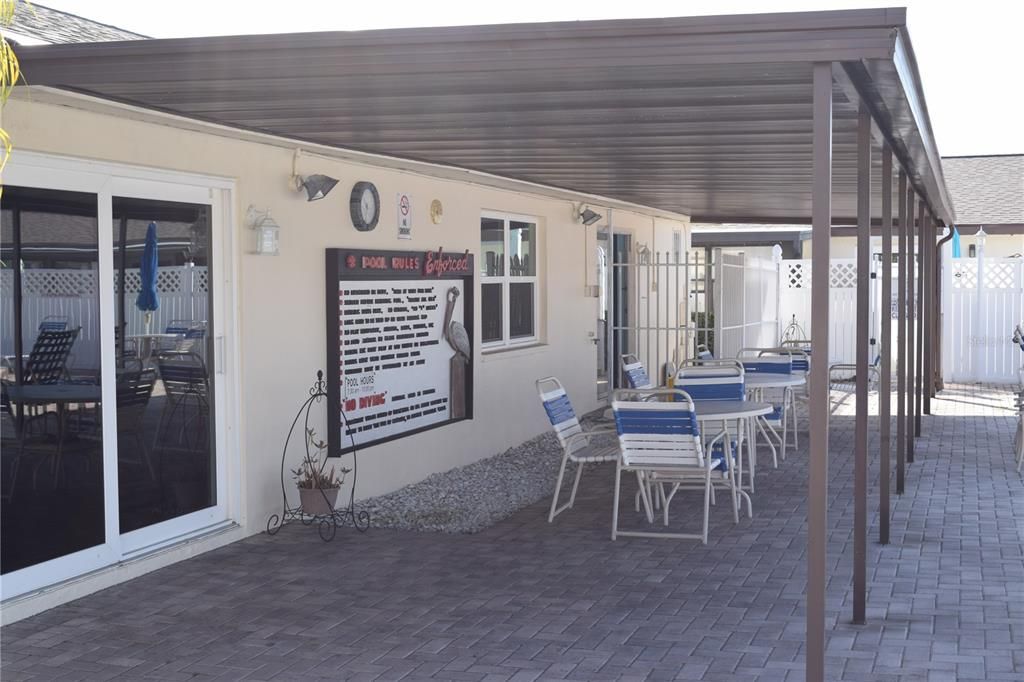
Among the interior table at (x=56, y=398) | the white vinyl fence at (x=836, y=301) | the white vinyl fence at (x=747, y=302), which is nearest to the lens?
the interior table at (x=56, y=398)

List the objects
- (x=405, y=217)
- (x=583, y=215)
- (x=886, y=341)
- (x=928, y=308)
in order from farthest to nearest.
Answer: (x=928, y=308) → (x=583, y=215) → (x=405, y=217) → (x=886, y=341)

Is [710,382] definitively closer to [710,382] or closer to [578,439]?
[710,382]

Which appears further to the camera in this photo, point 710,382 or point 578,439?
point 710,382

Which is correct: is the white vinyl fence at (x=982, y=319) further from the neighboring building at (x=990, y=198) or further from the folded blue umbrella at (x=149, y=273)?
the folded blue umbrella at (x=149, y=273)

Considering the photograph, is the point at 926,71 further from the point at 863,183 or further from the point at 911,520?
the point at 911,520

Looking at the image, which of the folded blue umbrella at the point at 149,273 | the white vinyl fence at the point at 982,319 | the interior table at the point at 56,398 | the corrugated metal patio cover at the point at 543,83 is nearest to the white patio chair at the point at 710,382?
the corrugated metal patio cover at the point at 543,83

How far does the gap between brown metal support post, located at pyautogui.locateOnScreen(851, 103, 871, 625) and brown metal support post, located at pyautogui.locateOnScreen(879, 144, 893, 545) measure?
31.0 inches

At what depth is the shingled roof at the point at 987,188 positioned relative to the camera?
19719 millimetres

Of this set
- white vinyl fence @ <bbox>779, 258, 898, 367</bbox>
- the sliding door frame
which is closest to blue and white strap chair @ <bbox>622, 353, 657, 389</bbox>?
the sliding door frame

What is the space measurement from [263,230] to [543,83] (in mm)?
2536

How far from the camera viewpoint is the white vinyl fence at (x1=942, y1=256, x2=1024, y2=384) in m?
16.8

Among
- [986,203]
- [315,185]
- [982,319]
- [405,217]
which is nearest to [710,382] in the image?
[405,217]

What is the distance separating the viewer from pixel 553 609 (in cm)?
526

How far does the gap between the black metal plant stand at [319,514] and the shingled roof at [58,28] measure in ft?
7.80
